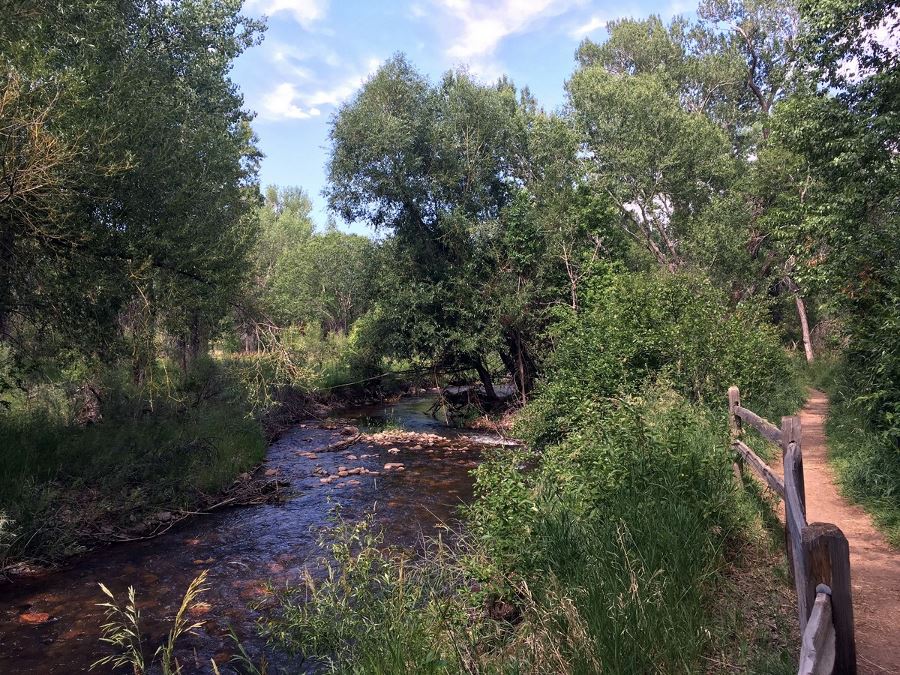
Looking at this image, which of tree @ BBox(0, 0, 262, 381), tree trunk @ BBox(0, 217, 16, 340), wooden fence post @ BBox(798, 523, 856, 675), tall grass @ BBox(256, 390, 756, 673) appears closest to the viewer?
wooden fence post @ BBox(798, 523, 856, 675)

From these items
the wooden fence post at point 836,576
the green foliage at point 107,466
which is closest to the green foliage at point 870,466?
the wooden fence post at point 836,576

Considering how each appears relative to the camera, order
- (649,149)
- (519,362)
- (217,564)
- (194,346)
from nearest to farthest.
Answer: (217,564) → (194,346) → (519,362) → (649,149)

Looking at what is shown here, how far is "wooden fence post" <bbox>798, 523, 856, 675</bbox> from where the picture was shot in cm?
233

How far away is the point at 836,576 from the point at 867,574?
4.05m

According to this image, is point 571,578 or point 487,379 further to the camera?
point 487,379

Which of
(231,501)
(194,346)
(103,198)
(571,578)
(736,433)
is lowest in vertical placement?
(231,501)

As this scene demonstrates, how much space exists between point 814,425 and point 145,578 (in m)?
14.3

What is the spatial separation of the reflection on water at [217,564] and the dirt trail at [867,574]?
5447 millimetres

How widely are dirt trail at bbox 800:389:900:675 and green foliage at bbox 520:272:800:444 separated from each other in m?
2.75

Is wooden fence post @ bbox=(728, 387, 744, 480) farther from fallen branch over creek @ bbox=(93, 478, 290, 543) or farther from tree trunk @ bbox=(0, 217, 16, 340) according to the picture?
tree trunk @ bbox=(0, 217, 16, 340)

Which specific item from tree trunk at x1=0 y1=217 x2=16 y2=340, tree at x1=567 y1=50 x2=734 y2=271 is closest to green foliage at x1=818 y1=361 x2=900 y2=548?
tree trunk at x1=0 y1=217 x2=16 y2=340

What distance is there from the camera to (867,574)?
17.7 ft

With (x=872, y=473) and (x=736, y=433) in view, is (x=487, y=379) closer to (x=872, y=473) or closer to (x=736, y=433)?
(x=736, y=433)

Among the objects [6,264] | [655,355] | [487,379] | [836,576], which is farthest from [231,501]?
[487,379]
